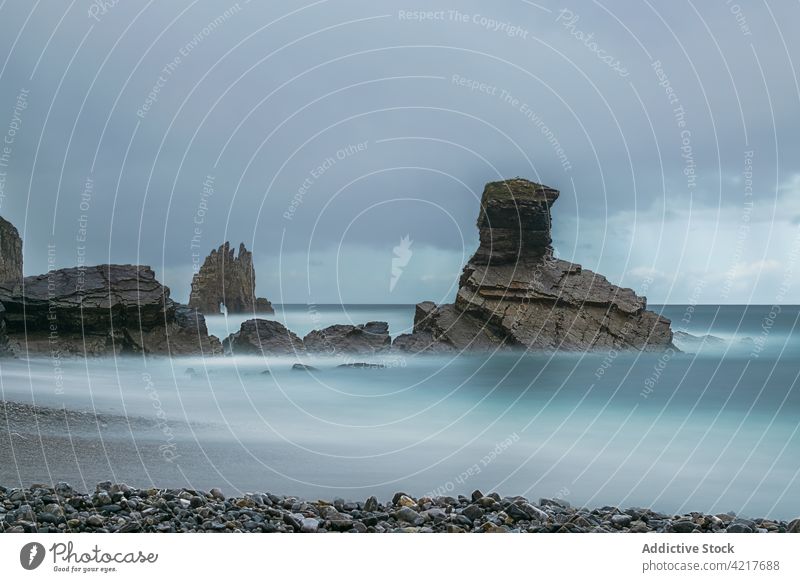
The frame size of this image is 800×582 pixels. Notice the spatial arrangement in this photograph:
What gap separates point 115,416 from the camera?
15.1 m

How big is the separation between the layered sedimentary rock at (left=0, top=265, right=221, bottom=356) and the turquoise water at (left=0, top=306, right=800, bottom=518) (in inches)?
89.8

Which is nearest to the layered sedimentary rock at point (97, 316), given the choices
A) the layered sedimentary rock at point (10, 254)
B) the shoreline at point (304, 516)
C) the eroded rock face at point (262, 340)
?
the layered sedimentary rock at point (10, 254)

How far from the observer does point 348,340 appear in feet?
103

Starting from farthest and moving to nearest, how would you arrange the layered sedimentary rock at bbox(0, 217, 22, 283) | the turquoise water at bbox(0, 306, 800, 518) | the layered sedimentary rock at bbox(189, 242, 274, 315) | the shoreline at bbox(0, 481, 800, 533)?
the layered sedimentary rock at bbox(189, 242, 274, 315) → the layered sedimentary rock at bbox(0, 217, 22, 283) → the turquoise water at bbox(0, 306, 800, 518) → the shoreline at bbox(0, 481, 800, 533)

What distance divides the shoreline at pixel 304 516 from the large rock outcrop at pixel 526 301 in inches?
899

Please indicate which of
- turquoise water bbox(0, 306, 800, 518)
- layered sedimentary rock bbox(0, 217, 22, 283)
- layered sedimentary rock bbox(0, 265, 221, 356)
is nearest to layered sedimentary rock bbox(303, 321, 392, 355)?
turquoise water bbox(0, 306, 800, 518)

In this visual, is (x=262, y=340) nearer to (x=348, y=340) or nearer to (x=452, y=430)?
(x=348, y=340)

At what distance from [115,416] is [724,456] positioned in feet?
37.4

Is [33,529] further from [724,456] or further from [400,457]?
[724,456]

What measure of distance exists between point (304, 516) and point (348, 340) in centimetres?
2355

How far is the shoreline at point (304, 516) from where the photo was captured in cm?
757

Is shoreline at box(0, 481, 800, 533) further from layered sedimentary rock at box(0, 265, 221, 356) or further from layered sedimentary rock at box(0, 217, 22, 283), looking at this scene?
layered sedimentary rock at box(0, 217, 22, 283)

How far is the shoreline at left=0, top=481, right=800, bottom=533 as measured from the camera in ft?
24.8

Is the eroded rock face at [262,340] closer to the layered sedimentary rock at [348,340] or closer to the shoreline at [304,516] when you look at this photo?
the layered sedimentary rock at [348,340]
